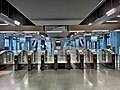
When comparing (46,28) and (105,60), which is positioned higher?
(46,28)

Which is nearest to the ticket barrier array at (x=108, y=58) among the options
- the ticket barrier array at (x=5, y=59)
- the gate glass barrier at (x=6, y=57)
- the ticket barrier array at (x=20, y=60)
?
the ticket barrier array at (x=20, y=60)

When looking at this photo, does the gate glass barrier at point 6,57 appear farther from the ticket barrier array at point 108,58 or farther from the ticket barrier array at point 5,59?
the ticket barrier array at point 108,58

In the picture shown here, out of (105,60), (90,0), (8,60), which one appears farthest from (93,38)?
(90,0)

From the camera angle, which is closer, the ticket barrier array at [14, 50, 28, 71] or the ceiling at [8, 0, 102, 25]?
the ceiling at [8, 0, 102, 25]

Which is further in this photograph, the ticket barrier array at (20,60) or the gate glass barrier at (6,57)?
the gate glass barrier at (6,57)

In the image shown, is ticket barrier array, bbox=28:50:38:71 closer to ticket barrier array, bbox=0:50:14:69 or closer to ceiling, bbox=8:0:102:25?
ticket barrier array, bbox=0:50:14:69

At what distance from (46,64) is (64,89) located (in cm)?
792

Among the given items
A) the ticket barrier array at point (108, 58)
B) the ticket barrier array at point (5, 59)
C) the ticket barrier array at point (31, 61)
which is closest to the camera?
the ticket barrier array at point (31, 61)

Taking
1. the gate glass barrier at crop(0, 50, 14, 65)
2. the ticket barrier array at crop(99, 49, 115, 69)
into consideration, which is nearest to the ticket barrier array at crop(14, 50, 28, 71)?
the gate glass barrier at crop(0, 50, 14, 65)

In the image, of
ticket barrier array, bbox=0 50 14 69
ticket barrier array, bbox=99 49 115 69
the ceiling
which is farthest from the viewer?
ticket barrier array, bbox=0 50 14 69

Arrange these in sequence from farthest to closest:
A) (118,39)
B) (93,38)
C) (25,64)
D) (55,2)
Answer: (93,38)
(118,39)
(25,64)
(55,2)

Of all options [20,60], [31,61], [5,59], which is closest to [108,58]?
[31,61]

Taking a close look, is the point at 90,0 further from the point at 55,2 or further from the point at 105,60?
the point at 105,60

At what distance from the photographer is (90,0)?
7227mm
